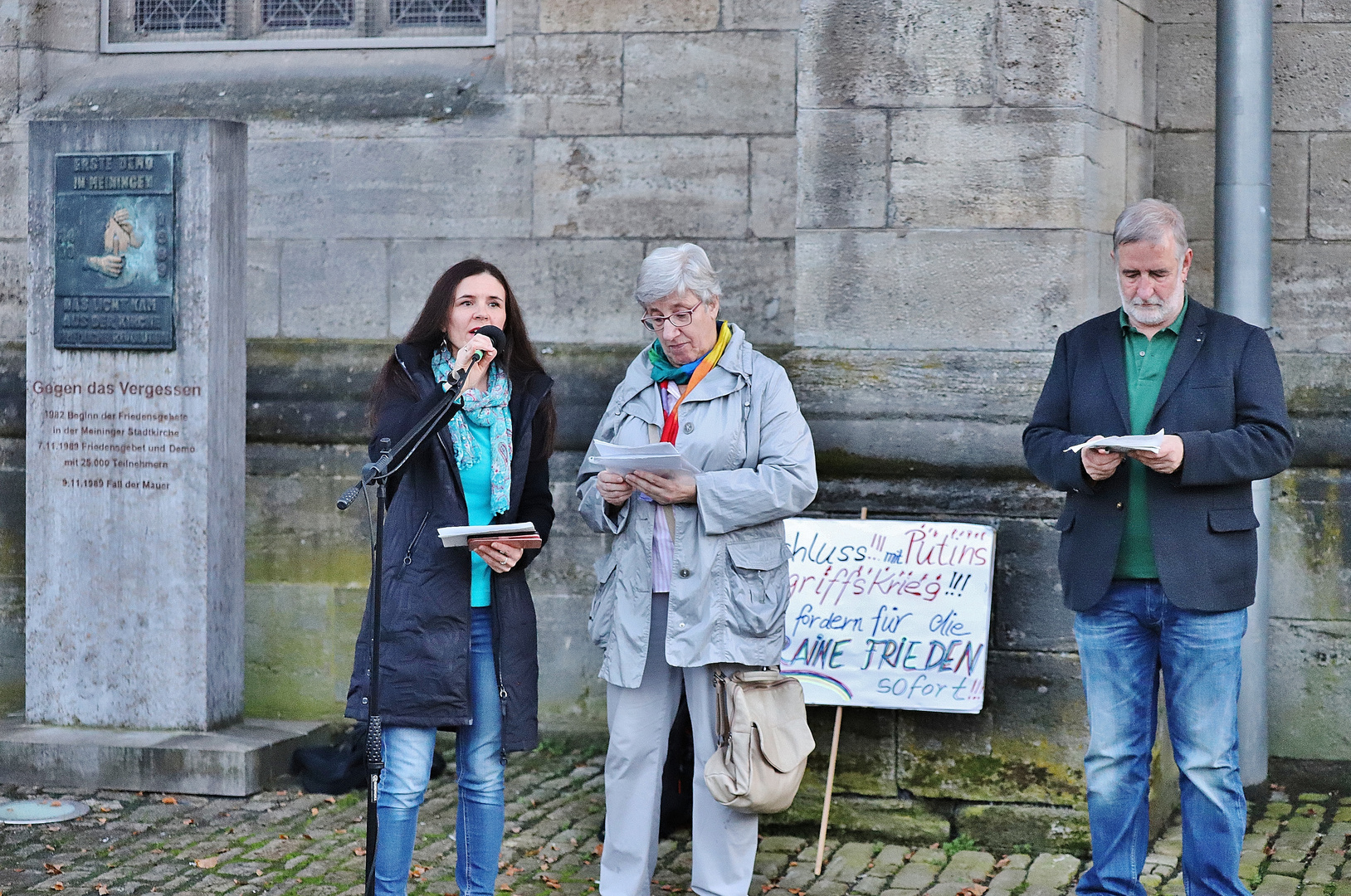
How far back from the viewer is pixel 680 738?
536 cm

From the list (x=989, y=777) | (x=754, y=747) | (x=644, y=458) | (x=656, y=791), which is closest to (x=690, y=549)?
(x=644, y=458)

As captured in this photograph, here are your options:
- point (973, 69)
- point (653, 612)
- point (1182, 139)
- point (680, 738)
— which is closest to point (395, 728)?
point (653, 612)

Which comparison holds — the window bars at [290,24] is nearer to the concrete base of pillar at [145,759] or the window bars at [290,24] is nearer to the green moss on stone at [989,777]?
the concrete base of pillar at [145,759]

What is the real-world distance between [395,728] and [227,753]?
2.04 metres

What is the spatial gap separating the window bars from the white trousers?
3686mm

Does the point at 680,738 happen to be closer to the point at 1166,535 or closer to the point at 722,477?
the point at 722,477

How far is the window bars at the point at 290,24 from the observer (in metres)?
7.18

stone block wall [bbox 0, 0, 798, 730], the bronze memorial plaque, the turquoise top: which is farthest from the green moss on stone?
the bronze memorial plaque

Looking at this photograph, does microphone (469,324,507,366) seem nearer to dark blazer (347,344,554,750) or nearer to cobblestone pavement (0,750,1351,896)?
dark blazer (347,344,554,750)

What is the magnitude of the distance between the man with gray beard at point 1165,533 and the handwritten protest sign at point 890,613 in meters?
0.96

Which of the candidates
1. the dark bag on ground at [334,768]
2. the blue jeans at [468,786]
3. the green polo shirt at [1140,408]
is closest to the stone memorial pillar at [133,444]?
the dark bag on ground at [334,768]

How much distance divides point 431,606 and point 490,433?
1.49 feet

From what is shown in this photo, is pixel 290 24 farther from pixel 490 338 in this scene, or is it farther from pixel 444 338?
pixel 490 338

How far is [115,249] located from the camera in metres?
6.13
